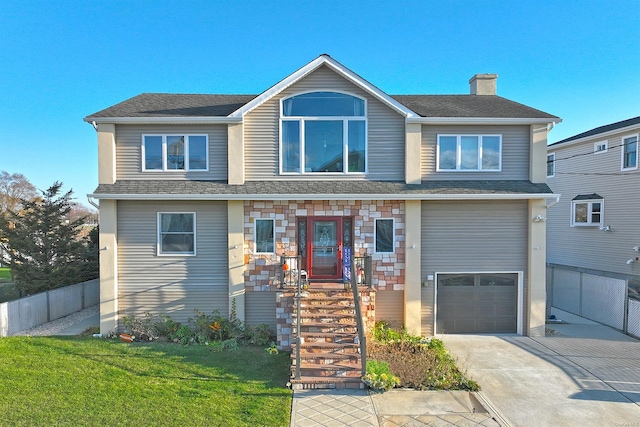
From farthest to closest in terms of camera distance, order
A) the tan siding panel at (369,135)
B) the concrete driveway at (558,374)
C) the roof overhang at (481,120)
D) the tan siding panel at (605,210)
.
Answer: the tan siding panel at (605,210), the tan siding panel at (369,135), the roof overhang at (481,120), the concrete driveway at (558,374)

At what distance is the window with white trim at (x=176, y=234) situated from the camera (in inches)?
404

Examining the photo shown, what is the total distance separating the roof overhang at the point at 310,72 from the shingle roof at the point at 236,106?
720 millimetres

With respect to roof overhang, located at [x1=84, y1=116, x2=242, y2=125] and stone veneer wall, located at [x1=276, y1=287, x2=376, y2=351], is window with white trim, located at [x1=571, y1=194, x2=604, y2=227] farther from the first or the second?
roof overhang, located at [x1=84, y1=116, x2=242, y2=125]

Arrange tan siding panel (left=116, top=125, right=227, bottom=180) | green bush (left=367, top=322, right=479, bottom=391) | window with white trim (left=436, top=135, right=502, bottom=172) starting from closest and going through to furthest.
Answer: green bush (left=367, top=322, right=479, bottom=391) → tan siding panel (left=116, top=125, right=227, bottom=180) → window with white trim (left=436, top=135, right=502, bottom=172)

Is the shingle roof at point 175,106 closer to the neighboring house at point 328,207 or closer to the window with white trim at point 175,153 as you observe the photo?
the neighboring house at point 328,207

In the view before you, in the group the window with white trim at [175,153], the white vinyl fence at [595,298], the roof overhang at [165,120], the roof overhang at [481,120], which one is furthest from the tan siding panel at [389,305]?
the white vinyl fence at [595,298]

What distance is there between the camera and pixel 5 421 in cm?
543

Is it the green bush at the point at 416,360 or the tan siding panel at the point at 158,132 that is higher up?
the tan siding panel at the point at 158,132

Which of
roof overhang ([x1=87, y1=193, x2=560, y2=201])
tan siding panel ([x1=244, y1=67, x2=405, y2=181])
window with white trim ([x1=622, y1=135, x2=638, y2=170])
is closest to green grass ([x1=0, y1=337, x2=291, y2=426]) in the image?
roof overhang ([x1=87, y1=193, x2=560, y2=201])

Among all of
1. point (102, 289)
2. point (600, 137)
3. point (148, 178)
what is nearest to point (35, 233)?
point (102, 289)

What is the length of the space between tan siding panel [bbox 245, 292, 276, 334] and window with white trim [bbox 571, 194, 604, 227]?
585 inches

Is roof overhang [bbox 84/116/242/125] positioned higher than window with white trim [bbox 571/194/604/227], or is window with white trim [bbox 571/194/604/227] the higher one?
roof overhang [bbox 84/116/242/125]

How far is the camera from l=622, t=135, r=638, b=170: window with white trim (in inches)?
540

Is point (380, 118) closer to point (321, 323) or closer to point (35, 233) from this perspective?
point (321, 323)
